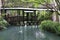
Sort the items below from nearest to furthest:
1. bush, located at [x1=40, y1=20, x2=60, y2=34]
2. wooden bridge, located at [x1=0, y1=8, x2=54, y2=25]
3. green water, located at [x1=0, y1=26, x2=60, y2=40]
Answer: green water, located at [x1=0, y1=26, x2=60, y2=40], bush, located at [x1=40, y1=20, x2=60, y2=34], wooden bridge, located at [x1=0, y1=8, x2=54, y2=25]

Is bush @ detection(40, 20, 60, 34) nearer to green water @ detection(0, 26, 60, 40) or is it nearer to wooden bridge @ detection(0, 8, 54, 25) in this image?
green water @ detection(0, 26, 60, 40)

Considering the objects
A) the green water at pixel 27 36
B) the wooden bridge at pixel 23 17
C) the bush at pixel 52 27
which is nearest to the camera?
the green water at pixel 27 36

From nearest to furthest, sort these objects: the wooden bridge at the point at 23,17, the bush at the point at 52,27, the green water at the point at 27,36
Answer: the green water at the point at 27,36 < the bush at the point at 52,27 < the wooden bridge at the point at 23,17

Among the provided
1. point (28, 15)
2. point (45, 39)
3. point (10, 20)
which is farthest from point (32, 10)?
point (45, 39)

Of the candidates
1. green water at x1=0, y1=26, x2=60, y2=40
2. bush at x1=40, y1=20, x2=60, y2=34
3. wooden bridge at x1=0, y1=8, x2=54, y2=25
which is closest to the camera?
green water at x1=0, y1=26, x2=60, y2=40

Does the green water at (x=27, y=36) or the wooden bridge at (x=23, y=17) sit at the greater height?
the green water at (x=27, y=36)

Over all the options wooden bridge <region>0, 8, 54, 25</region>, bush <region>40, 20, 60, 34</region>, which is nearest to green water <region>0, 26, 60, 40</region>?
bush <region>40, 20, 60, 34</region>

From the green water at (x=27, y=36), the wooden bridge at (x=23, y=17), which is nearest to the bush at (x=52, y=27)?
the green water at (x=27, y=36)

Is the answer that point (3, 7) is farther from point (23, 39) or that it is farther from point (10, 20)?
point (23, 39)

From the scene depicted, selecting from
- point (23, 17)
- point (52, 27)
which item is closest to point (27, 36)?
point (52, 27)

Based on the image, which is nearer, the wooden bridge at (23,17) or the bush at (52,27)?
the bush at (52,27)

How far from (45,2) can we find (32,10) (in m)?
13.3

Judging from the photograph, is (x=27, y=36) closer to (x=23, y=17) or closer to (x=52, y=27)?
(x=52, y=27)

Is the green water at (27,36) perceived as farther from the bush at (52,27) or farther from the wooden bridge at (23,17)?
the wooden bridge at (23,17)
